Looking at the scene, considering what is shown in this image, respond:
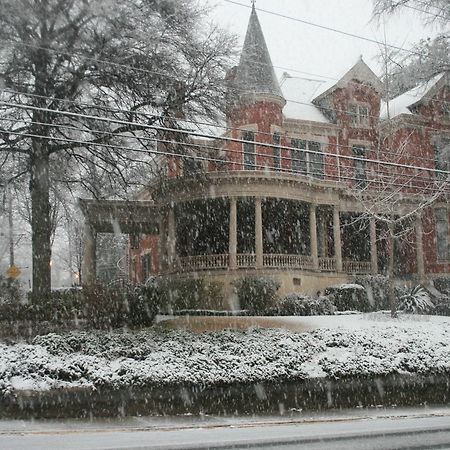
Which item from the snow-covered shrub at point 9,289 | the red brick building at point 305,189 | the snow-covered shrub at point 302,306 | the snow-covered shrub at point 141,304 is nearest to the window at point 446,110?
the red brick building at point 305,189

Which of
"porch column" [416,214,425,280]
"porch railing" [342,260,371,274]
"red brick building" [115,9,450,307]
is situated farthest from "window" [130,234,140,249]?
"porch column" [416,214,425,280]

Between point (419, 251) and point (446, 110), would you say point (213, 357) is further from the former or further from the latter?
point (446, 110)

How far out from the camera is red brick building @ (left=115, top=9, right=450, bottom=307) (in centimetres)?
2431

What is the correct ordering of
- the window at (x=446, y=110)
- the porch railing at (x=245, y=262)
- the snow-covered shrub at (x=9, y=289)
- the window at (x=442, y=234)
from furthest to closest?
1. the window at (x=446, y=110)
2. the window at (x=442, y=234)
3. the porch railing at (x=245, y=262)
4. the snow-covered shrub at (x=9, y=289)

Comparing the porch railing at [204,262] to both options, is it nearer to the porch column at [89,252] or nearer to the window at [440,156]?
the porch column at [89,252]

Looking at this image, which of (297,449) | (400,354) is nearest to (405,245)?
(400,354)

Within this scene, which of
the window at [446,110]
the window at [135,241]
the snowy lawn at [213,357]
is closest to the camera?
the snowy lawn at [213,357]

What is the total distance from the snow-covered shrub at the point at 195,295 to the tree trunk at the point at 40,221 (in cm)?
549

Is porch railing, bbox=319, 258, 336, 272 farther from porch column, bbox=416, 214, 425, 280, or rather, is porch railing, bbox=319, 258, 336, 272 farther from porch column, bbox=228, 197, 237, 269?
porch column, bbox=416, 214, 425, 280

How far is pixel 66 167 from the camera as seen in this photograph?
2256cm

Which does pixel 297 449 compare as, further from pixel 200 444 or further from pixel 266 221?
pixel 266 221

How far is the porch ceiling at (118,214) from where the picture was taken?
83.7 feet

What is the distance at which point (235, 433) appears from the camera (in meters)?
9.80

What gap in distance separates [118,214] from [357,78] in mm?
15258
